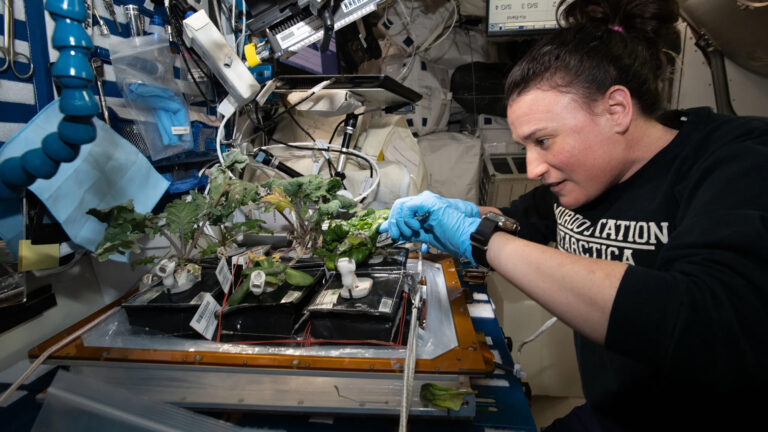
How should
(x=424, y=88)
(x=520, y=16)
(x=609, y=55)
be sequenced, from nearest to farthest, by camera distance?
(x=609, y=55) → (x=520, y=16) → (x=424, y=88)

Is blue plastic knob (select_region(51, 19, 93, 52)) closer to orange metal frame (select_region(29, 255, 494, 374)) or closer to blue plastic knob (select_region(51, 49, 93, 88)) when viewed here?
blue plastic knob (select_region(51, 49, 93, 88))

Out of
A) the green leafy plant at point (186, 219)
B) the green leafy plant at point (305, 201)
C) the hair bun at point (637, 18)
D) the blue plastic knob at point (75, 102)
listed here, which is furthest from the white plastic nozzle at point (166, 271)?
the hair bun at point (637, 18)

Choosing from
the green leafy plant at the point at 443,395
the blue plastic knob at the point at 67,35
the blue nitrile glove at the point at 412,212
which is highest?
the blue plastic knob at the point at 67,35

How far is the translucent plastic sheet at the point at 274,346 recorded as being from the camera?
88cm

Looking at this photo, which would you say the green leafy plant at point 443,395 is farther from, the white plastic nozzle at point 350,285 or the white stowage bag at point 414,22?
the white stowage bag at point 414,22

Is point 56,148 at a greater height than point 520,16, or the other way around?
point 520,16

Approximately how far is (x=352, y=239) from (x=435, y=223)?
1.02 ft

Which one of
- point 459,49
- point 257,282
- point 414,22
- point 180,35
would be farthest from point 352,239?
point 459,49

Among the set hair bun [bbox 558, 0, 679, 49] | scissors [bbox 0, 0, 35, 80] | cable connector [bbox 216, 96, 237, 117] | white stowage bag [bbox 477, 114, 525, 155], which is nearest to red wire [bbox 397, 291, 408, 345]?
hair bun [bbox 558, 0, 679, 49]

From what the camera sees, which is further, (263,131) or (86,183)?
(263,131)

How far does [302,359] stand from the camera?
86 centimetres

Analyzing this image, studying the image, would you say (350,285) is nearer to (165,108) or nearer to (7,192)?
(7,192)

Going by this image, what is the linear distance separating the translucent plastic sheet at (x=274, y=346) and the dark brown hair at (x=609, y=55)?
0.68m

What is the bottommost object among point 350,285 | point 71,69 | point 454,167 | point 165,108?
point 454,167
